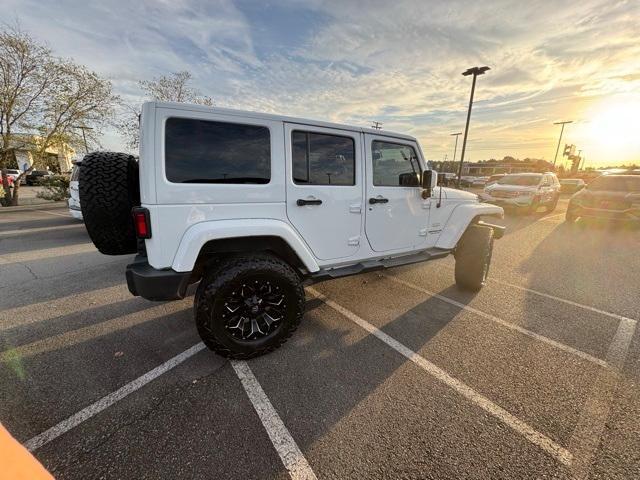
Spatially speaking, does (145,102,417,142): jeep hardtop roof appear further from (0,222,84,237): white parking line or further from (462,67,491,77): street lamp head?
(462,67,491,77): street lamp head

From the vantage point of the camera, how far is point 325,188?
113 inches

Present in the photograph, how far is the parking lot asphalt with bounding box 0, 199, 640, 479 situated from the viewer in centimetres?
173

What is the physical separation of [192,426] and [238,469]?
0.48 m

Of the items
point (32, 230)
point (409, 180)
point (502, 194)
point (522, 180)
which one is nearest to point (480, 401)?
point (409, 180)

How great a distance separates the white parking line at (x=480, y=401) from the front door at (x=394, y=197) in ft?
3.36

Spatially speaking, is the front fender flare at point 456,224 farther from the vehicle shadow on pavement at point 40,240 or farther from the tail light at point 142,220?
the vehicle shadow on pavement at point 40,240

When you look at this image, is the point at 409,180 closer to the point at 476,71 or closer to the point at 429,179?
the point at 429,179

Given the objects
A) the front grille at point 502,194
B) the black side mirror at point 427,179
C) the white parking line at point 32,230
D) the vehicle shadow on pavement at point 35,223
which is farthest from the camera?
the front grille at point 502,194

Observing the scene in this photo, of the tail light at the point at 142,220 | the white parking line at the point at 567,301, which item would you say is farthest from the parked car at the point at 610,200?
the tail light at the point at 142,220

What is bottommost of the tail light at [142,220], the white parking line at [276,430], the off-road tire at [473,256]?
the white parking line at [276,430]

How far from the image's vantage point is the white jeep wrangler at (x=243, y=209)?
88.7 inches

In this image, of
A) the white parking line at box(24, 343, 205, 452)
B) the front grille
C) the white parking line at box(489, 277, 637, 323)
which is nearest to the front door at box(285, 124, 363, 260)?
the white parking line at box(24, 343, 205, 452)

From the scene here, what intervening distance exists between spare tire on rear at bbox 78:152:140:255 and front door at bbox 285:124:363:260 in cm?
149

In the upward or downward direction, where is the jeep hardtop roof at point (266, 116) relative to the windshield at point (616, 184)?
upward
